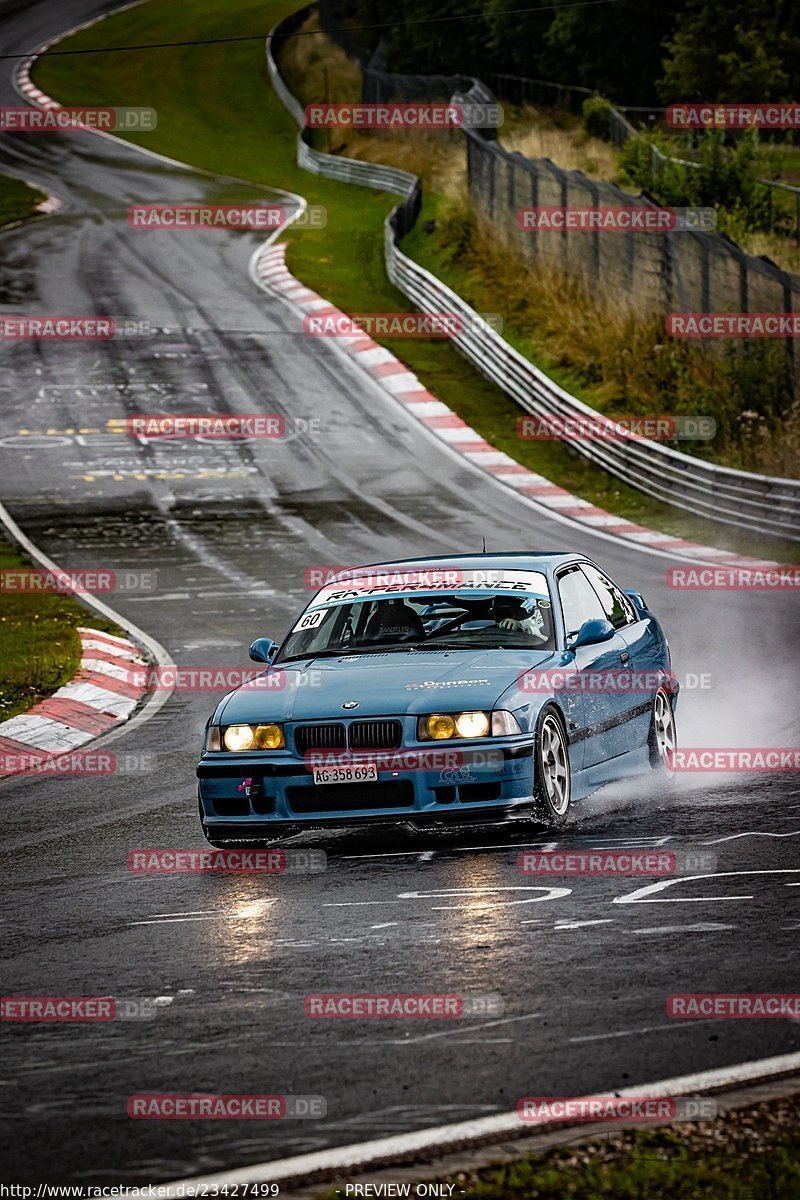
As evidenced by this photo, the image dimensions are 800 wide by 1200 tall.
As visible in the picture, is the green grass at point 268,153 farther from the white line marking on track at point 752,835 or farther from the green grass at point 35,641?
the white line marking on track at point 752,835

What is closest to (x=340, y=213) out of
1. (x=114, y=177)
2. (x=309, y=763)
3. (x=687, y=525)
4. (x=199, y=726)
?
(x=114, y=177)

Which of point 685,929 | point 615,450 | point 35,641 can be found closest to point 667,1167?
point 685,929

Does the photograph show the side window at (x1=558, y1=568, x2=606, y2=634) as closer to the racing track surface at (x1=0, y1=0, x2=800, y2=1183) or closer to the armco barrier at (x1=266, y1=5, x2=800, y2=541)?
the racing track surface at (x1=0, y1=0, x2=800, y2=1183)

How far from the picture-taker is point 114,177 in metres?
56.7

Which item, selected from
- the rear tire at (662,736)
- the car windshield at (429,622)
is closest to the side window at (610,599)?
the rear tire at (662,736)

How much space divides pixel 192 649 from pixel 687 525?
28.8ft

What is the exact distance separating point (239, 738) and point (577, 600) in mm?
2441

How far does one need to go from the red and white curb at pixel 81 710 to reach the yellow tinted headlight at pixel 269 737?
3683 millimetres

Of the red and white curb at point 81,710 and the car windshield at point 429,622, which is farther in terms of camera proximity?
the red and white curb at point 81,710

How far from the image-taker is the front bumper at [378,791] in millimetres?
8516

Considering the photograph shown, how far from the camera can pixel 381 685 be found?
8.90 metres

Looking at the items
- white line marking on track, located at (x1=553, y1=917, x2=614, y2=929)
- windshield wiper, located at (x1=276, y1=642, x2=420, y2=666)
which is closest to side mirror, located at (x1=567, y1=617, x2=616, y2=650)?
windshield wiper, located at (x1=276, y1=642, x2=420, y2=666)

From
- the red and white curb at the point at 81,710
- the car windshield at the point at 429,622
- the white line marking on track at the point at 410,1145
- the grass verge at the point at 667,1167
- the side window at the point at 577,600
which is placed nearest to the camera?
the grass verge at the point at 667,1167

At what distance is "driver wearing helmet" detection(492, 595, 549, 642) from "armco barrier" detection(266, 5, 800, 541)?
1147 centimetres
